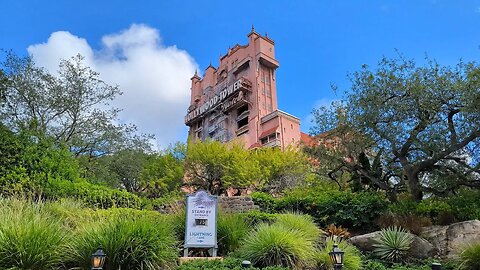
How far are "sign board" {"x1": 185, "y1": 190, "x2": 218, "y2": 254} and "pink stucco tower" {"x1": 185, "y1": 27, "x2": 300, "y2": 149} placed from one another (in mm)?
28408

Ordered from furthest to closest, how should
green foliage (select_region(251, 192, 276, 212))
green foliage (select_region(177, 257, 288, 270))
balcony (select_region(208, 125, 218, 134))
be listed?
balcony (select_region(208, 125, 218, 134))
green foliage (select_region(251, 192, 276, 212))
green foliage (select_region(177, 257, 288, 270))

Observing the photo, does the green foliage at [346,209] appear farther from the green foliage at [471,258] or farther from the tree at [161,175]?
the tree at [161,175]

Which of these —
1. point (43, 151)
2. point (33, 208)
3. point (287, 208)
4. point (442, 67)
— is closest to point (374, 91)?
point (442, 67)

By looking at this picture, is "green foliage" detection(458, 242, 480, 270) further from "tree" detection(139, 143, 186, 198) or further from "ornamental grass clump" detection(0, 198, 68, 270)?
"tree" detection(139, 143, 186, 198)

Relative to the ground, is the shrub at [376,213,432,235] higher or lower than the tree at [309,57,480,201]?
lower

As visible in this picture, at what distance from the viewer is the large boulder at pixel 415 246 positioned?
384 inches

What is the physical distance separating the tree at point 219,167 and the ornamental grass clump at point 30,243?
62.7 feet

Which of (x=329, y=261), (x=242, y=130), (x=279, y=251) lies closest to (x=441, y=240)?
(x=329, y=261)

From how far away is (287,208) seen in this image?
1468 centimetres

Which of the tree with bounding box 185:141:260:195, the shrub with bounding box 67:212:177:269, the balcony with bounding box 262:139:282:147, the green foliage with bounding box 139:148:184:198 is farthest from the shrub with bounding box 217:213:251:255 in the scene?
the balcony with bounding box 262:139:282:147

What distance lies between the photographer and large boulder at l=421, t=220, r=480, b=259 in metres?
9.84

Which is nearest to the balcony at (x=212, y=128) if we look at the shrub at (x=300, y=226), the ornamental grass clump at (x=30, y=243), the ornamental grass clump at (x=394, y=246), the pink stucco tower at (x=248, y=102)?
the pink stucco tower at (x=248, y=102)

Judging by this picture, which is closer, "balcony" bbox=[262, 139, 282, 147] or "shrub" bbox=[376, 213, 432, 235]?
"shrub" bbox=[376, 213, 432, 235]

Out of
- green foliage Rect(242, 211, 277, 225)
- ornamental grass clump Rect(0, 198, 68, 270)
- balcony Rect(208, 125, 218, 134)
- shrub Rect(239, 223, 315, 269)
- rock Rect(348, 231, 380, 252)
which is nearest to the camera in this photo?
ornamental grass clump Rect(0, 198, 68, 270)
